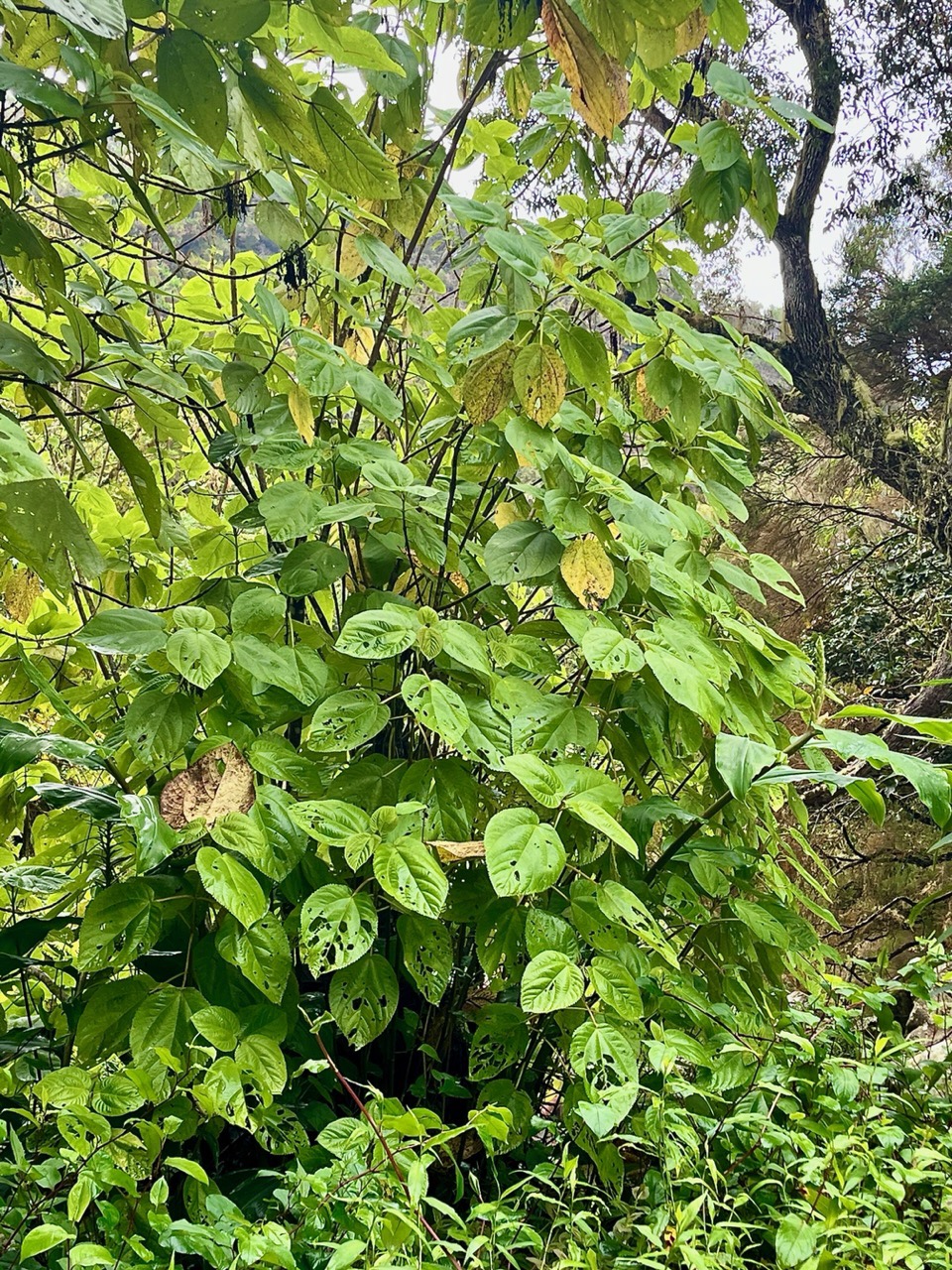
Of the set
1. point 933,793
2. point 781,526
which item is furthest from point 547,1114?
point 781,526

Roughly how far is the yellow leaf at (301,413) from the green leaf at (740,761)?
0.55 meters

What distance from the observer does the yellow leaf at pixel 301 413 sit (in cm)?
102

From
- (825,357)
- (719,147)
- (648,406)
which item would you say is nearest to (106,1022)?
(648,406)

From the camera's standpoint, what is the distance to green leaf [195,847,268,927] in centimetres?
69

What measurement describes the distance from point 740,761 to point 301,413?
593mm

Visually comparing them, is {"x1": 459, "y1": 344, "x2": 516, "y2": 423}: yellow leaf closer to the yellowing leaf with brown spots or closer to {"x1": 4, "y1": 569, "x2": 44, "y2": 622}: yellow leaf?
the yellowing leaf with brown spots

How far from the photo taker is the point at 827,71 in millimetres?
3631

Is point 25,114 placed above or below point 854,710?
above

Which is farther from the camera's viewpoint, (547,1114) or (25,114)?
(547,1114)

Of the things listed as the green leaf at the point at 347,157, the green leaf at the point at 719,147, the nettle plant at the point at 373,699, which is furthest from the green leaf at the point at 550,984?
the green leaf at the point at 719,147

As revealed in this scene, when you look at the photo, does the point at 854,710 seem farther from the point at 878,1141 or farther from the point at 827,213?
the point at 827,213

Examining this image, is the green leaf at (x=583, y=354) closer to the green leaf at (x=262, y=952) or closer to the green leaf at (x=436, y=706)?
the green leaf at (x=436, y=706)

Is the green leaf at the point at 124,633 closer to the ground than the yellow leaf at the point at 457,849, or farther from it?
farther from it

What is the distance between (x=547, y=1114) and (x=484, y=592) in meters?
0.71
